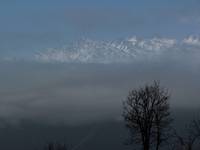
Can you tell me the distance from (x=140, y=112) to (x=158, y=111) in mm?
1928

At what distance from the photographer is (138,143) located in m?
72.6

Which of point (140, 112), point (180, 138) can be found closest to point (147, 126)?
point (140, 112)

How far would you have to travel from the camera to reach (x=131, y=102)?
239 feet

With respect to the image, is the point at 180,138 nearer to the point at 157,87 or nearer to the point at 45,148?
the point at 157,87

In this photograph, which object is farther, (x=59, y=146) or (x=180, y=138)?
(x=59, y=146)

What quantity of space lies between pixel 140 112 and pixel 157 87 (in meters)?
3.54

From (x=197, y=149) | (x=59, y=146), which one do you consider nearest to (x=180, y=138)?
(x=197, y=149)

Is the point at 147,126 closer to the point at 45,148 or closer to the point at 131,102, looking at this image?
the point at 131,102

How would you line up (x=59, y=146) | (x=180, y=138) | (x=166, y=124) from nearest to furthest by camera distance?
1. (x=180, y=138)
2. (x=166, y=124)
3. (x=59, y=146)

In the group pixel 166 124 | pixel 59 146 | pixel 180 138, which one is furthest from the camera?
pixel 59 146

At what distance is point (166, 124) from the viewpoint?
7088 centimetres

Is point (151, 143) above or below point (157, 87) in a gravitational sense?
below

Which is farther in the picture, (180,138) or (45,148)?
(45,148)

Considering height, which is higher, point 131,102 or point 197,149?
point 131,102
